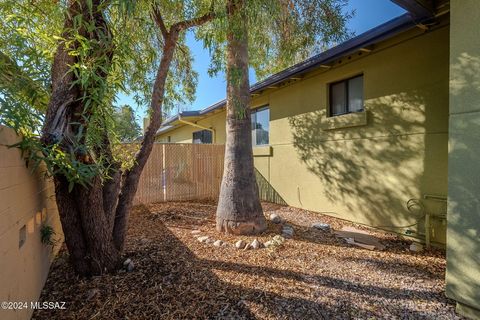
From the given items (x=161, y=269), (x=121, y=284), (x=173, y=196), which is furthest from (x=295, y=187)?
(x=121, y=284)

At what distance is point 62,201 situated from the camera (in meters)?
2.76

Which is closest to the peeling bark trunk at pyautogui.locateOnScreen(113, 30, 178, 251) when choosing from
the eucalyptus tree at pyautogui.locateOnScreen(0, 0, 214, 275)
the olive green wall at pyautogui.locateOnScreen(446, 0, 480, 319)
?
the eucalyptus tree at pyautogui.locateOnScreen(0, 0, 214, 275)

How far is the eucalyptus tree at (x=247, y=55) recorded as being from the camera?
4.11 meters

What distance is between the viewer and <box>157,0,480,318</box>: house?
251cm

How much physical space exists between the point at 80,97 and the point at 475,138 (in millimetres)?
3800

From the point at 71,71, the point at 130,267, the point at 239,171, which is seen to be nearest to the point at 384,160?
the point at 239,171

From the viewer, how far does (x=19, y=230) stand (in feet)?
7.16

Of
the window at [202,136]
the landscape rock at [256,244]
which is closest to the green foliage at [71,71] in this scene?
the landscape rock at [256,244]

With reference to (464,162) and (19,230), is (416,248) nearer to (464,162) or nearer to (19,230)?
(464,162)

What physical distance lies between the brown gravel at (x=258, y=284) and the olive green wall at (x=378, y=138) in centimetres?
119

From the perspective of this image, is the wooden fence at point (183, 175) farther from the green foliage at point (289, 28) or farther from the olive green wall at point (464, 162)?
the olive green wall at point (464, 162)

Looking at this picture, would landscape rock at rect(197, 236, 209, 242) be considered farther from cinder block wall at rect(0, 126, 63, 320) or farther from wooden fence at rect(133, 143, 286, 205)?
wooden fence at rect(133, 143, 286, 205)

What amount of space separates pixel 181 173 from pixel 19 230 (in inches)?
245

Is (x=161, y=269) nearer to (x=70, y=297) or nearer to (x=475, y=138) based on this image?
(x=70, y=297)
